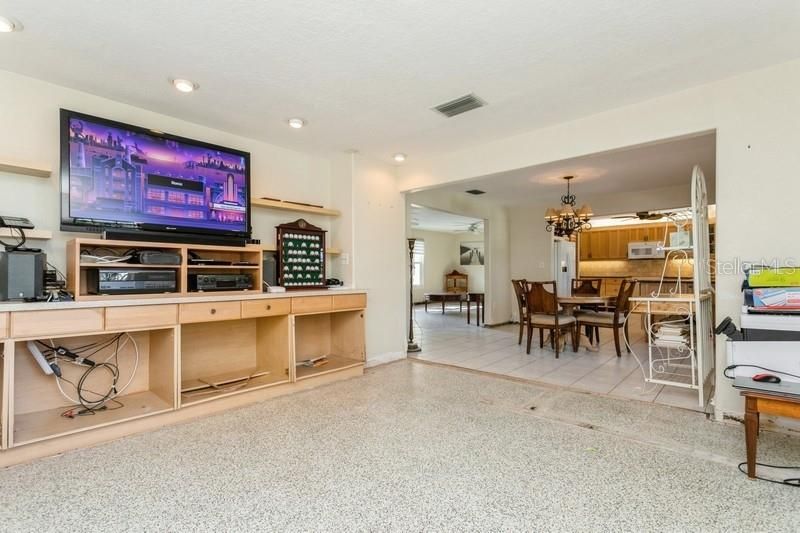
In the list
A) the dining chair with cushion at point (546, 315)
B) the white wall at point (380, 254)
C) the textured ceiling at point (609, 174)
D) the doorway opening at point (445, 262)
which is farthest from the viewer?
the doorway opening at point (445, 262)

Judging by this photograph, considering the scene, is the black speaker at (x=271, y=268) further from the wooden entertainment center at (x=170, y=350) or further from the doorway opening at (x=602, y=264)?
the doorway opening at (x=602, y=264)

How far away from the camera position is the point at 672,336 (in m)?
3.24

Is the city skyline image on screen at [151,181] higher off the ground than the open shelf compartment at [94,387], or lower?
higher

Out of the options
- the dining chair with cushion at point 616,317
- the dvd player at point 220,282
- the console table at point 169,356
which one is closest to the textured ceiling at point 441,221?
the dining chair with cushion at point 616,317

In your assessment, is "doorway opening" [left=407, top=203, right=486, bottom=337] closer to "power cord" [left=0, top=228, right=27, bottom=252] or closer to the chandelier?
the chandelier

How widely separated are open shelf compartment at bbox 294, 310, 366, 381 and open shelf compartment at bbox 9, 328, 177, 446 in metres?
1.20

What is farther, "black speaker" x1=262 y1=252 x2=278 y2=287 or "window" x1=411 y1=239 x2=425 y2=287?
"window" x1=411 y1=239 x2=425 y2=287

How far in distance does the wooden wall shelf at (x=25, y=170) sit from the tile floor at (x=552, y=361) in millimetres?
3834

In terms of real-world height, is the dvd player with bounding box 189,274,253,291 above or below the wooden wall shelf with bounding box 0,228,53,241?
below

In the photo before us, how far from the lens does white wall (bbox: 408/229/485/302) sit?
38.8ft

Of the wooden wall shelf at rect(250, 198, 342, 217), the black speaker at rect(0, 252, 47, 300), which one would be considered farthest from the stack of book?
the black speaker at rect(0, 252, 47, 300)

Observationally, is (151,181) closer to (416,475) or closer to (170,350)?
(170,350)

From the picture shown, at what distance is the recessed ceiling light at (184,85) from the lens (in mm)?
2654

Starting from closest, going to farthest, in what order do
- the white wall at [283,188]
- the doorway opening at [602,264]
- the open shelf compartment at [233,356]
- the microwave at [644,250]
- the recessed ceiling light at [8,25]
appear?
the recessed ceiling light at [8,25] → the white wall at [283,188] → the open shelf compartment at [233,356] → the doorway opening at [602,264] → the microwave at [644,250]
